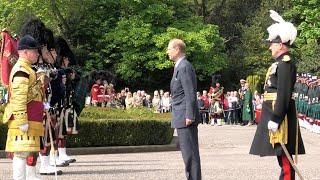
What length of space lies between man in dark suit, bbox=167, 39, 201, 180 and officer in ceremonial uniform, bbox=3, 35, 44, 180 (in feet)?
5.54

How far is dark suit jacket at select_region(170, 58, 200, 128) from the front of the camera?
29.6 feet

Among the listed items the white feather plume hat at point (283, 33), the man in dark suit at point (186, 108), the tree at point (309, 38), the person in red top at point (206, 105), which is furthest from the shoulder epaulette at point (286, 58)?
the tree at point (309, 38)

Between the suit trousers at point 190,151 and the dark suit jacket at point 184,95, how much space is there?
98mm

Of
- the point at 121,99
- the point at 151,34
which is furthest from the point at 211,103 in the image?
the point at 151,34

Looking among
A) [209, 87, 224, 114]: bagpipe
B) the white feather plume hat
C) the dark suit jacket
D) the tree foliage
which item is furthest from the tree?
the white feather plume hat

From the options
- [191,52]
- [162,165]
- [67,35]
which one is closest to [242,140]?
[162,165]

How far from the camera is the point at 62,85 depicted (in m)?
11.6

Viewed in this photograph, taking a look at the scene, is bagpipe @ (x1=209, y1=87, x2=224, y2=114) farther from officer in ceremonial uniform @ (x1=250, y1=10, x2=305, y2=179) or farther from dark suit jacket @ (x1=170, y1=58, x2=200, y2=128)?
officer in ceremonial uniform @ (x1=250, y1=10, x2=305, y2=179)

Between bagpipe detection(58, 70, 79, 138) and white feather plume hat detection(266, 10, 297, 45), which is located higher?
white feather plume hat detection(266, 10, 297, 45)

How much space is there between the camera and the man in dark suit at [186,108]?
9039mm

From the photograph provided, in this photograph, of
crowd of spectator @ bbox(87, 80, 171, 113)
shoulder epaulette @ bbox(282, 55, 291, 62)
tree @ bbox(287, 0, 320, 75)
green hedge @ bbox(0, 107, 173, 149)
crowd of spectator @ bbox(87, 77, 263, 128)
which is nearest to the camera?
shoulder epaulette @ bbox(282, 55, 291, 62)

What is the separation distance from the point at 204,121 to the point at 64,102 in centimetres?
2021

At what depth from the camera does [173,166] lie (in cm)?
1276

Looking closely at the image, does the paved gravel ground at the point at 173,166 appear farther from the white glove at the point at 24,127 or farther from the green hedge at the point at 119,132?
the white glove at the point at 24,127
